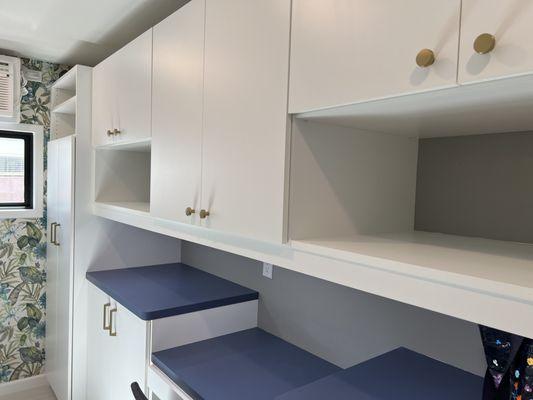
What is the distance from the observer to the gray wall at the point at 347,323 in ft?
3.99

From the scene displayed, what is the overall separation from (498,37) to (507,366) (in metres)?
0.68

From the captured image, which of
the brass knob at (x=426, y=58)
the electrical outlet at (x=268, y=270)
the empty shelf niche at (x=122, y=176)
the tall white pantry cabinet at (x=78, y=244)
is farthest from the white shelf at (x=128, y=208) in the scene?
the brass knob at (x=426, y=58)

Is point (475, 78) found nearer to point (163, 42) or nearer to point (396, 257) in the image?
point (396, 257)

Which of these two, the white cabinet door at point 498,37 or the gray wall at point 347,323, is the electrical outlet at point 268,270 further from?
the white cabinet door at point 498,37

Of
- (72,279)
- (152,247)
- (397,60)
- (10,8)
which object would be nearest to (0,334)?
(72,279)

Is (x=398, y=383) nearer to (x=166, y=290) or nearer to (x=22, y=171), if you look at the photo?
(x=166, y=290)

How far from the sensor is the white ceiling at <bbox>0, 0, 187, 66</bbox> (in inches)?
76.7

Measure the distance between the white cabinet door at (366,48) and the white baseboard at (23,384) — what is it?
316 cm

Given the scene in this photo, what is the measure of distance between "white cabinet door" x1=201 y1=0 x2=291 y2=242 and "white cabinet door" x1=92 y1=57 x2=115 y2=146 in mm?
1007

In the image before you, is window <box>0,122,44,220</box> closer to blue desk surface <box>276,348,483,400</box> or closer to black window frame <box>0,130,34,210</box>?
black window frame <box>0,130,34,210</box>

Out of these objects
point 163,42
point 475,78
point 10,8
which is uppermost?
point 10,8

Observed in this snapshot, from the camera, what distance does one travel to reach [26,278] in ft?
9.62

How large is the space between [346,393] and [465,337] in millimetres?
404

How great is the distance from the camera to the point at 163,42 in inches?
63.9
